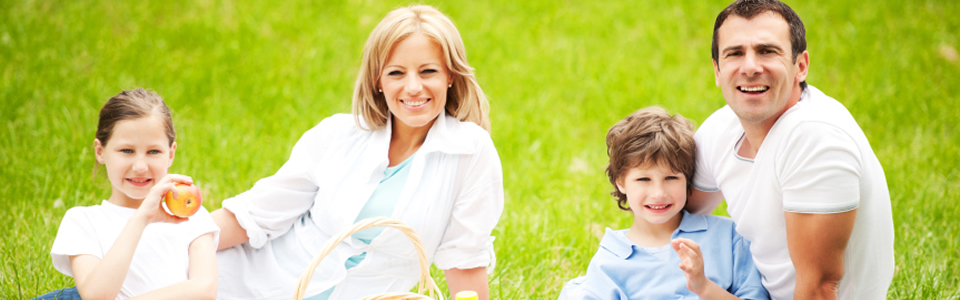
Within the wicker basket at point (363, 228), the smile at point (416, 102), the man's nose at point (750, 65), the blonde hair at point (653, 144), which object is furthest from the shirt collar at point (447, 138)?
the man's nose at point (750, 65)

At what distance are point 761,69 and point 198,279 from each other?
2173 mm

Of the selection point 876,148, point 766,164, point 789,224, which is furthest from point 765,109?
point 876,148

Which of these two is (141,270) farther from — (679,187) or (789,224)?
(789,224)

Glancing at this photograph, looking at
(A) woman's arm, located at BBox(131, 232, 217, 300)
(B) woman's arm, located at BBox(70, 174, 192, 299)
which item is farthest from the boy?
(B) woman's arm, located at BBox(70, 174, 192, 299)

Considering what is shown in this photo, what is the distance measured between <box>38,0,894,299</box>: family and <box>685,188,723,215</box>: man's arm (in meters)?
0.01

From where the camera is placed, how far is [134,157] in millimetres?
2750

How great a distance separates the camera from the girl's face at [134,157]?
273cm

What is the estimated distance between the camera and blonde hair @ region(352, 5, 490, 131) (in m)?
2.88

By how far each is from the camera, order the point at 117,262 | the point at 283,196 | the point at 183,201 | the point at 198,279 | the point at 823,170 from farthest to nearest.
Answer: the point at 283,196
the point at 198,279
the point at 183,201
the point at 117,262
the point at 823,170

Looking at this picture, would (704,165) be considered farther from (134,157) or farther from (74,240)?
(74,240)

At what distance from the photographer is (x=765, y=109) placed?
2.51 meters

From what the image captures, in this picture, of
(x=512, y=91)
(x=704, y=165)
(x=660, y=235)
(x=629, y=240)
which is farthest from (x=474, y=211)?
(x=512, y=91)

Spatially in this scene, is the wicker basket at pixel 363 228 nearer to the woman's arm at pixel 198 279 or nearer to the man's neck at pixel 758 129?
the woman's arm at pixel 198 279

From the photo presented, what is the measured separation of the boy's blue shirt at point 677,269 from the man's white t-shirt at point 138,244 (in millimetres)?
1599
